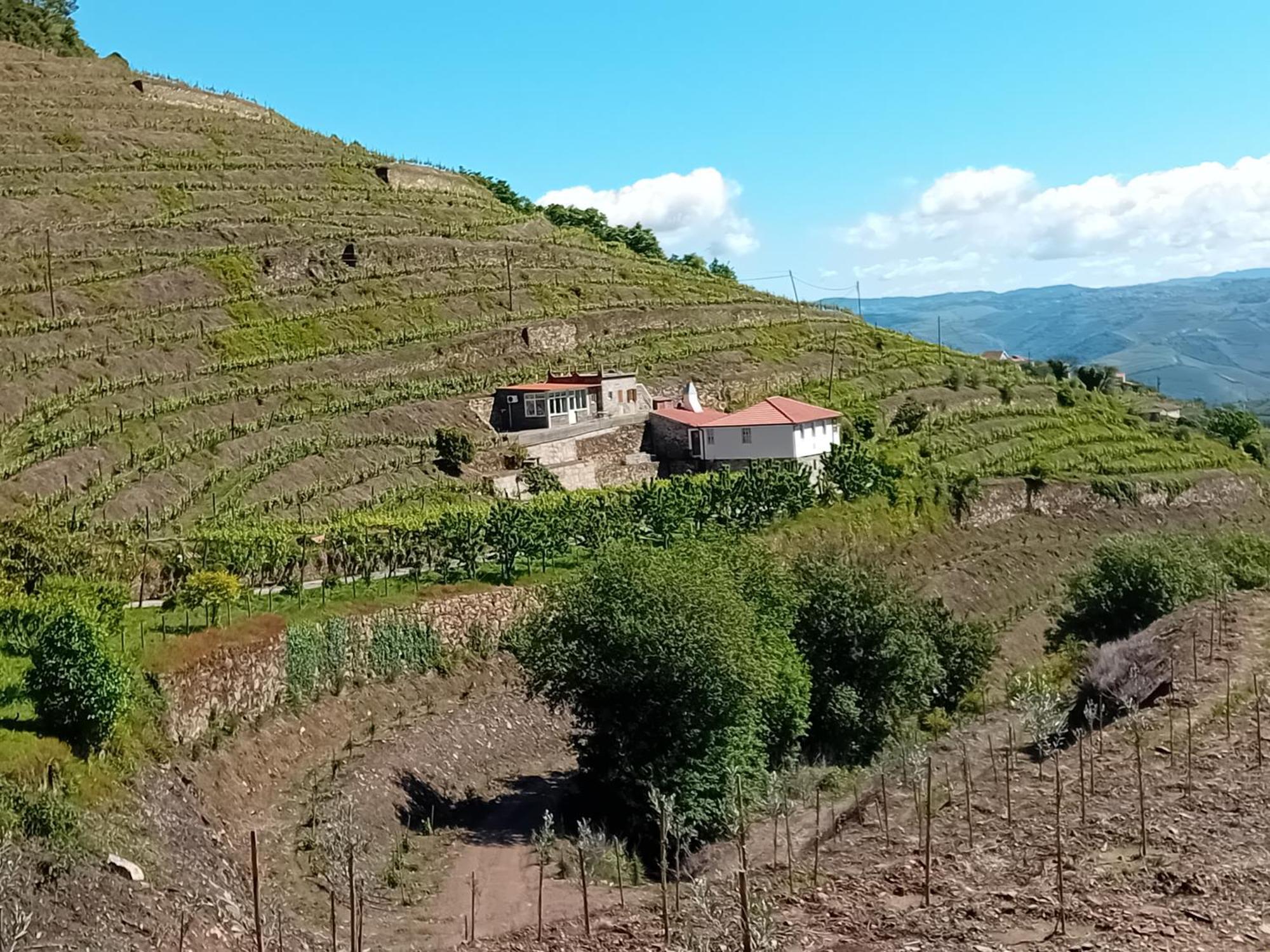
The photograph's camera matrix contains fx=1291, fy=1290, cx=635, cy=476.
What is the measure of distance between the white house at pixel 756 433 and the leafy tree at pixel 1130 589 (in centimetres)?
1558

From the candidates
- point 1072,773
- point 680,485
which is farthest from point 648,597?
point 680,485

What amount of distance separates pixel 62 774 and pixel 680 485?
1243 inches

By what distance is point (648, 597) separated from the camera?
29125 millimetres

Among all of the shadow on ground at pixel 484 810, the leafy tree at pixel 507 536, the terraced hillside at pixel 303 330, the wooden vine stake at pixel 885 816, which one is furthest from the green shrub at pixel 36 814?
the terraced hillside at pixel 303 330

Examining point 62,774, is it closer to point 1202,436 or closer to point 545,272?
point 545,272

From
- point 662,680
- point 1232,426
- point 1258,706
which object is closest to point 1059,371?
point 1232,426

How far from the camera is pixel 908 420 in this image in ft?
218

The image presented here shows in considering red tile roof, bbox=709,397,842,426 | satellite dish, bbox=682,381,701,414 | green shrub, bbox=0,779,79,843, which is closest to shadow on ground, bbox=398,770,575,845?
green shrub, bbox=0,779,79,843

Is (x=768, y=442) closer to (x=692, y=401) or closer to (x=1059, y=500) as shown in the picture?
(x=692, y=401)

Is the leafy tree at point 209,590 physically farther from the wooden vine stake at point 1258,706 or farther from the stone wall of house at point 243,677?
the wooden vine stake at point 1258,706

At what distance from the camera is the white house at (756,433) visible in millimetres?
57562

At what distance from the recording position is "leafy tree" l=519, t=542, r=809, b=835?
92.6ft

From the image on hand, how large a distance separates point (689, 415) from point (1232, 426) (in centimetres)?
3826

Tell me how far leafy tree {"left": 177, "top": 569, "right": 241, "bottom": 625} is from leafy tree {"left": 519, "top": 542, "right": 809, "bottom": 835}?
6.92 meters
